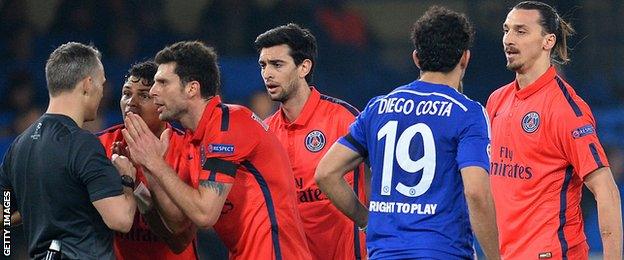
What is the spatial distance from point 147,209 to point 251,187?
0.52 meters

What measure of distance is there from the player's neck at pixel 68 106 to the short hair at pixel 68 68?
28 mm

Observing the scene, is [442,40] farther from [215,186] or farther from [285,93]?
[285,93]

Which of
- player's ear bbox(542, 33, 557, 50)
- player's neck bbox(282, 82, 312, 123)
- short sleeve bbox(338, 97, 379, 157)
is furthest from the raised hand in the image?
player's ear bbox(542, 33, 557, 50)

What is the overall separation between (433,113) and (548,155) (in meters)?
1.18

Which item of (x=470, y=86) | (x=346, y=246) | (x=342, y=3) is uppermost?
(x=342, y=3)

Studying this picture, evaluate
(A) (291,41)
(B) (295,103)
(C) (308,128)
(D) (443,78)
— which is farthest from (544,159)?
(A) (291,41)

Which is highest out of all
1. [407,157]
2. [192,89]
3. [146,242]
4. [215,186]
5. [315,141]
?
[192,89]

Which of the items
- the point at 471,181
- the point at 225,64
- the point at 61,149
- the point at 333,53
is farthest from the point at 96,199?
the point at 333,53

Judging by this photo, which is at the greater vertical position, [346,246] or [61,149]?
[61,149]

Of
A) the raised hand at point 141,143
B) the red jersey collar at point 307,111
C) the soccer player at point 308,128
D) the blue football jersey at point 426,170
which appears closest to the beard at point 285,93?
the soccer player at point 308,128

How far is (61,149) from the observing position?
4.59 meters

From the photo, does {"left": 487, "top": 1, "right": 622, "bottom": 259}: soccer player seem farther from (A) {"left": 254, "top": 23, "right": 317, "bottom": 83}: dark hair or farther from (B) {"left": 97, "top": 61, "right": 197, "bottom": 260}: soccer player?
(B) {"left": 97, "top": 61, "right": 197, "bottom": 260}: soccer player

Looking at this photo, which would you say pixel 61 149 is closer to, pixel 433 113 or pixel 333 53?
pixel 433 113

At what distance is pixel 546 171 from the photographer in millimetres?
5328
